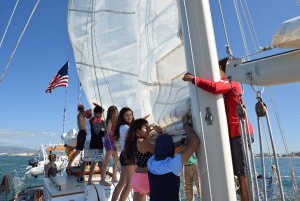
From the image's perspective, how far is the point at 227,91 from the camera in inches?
63.7

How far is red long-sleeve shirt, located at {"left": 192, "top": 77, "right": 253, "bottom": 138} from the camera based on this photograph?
1.53 metres

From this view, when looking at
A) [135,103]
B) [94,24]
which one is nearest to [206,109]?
[135,103]

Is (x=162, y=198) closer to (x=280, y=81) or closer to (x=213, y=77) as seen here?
(x=213, y=77)

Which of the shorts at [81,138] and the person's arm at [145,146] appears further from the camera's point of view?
the shorts at [81,138]

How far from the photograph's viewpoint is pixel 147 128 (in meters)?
2.16

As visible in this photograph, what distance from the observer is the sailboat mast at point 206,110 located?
1.48 metres

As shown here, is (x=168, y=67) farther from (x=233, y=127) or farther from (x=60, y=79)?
(x=60, y=79)

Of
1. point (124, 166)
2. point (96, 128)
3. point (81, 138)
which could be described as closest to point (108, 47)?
point (96, 128)

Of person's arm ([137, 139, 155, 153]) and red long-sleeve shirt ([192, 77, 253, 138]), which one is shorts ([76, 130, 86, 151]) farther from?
red long-sleeve shirt ([192, 77, 253, 138])

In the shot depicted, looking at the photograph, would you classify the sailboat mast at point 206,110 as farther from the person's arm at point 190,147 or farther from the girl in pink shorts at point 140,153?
the girl in pink shorts at point 140,153

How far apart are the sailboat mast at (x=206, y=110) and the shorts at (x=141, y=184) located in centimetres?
69

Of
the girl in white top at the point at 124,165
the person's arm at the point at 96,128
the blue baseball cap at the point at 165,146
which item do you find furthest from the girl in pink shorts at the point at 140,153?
the person's arm at the point at 96,128

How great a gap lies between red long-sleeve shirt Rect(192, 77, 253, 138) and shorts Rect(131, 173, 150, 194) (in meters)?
0.95

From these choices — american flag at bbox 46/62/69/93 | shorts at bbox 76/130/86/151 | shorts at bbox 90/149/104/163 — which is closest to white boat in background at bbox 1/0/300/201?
shorts at bbox 90/149/104/163
